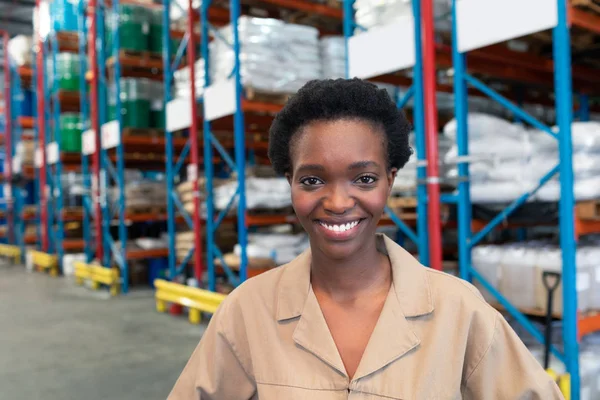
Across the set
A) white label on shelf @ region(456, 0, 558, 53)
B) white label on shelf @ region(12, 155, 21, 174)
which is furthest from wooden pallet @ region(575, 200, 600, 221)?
white label on shelf @ region(12, 155, 21, 174)

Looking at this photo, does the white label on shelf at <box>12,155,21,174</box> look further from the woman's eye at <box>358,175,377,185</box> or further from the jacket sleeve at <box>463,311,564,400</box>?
the jacket sleeve at <box>463,311,564,400</box>

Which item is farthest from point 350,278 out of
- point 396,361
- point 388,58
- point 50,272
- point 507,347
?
point 50,272

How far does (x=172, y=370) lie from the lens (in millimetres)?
4449

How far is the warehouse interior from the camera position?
3.56 metres

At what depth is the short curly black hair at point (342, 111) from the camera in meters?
1.39

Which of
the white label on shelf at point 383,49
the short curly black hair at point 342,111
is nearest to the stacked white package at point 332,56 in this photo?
the white label on shelf at point 383,49

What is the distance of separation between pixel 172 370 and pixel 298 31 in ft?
12.2

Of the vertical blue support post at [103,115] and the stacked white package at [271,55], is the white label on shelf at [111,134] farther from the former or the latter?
the stacked white package at [271,55]

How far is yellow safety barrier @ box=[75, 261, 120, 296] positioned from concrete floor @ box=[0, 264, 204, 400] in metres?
0.27

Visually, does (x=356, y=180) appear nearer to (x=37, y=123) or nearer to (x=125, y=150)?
(x=125, y=150)

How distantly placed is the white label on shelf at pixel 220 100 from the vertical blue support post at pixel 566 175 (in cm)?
333

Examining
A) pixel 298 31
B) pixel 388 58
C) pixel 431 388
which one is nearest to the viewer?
pixel 431 388

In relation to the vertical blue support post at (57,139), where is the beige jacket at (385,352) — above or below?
below

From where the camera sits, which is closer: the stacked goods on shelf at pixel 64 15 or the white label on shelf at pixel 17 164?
the stacked goods on shelf at pixel 64 15
